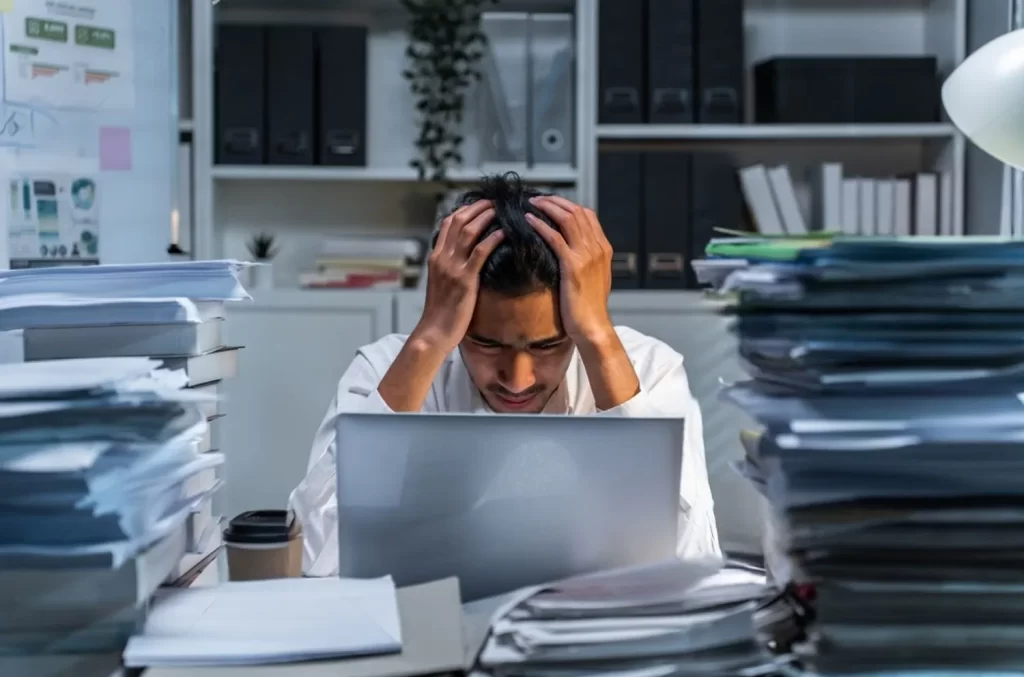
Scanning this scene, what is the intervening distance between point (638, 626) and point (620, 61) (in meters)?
2.33

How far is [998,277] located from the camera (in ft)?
1.92

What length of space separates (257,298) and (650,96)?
1138mm

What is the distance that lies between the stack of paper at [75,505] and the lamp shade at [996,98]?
1.99 ft

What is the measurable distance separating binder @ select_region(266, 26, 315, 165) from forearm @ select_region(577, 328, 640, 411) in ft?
5.00

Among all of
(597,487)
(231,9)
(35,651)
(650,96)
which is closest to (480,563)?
(597,487)

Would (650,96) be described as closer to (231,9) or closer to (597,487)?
(231,9)

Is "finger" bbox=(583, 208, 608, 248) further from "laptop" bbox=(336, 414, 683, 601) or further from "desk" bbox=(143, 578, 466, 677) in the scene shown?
"desk" bbox=(143, 578, 466, 677)

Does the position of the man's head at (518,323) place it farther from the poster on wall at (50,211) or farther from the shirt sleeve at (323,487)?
the poster on wall at (50,211)

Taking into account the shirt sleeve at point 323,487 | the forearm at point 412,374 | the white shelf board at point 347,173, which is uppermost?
the white shelf board at point 347,173

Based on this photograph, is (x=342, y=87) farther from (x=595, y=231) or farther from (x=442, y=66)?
(x=595, y=231)

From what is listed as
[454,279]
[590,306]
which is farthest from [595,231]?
[454,279]

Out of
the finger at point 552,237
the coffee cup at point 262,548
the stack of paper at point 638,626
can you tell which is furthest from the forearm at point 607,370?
the stack of paper at point 638,626

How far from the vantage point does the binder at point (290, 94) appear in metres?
2.70

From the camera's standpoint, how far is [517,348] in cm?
148
